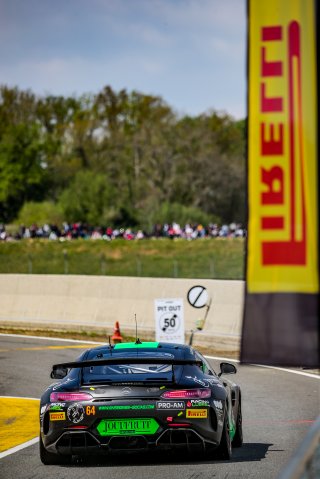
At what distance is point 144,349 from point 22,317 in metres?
26.0

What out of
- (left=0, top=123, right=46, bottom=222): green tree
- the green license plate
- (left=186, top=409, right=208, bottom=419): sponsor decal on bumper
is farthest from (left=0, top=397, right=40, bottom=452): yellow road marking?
(left=0, top=123, right=46, bottom=222): green tree

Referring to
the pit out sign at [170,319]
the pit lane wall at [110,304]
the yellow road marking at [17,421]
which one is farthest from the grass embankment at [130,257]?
the yellow road marking at [17,421]

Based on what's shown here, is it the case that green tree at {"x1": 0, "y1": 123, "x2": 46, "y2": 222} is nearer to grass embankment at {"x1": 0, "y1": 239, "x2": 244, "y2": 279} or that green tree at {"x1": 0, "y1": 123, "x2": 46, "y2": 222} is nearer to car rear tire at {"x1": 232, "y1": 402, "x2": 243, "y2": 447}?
grass embankment at {"x1": 0, "y1": 239, "x2": 244, "y2": 279}

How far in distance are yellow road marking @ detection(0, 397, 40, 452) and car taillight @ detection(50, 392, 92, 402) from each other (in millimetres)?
2062

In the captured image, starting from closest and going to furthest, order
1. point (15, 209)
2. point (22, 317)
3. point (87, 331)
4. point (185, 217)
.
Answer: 1. point (87, 331)
2. point (22, 317)
3. point (185, 217)
4. point (15, 209)

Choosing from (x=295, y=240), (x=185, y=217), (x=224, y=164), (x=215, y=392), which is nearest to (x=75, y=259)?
(x=185, y=217)

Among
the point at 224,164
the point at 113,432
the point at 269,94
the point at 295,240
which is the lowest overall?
the point at 113,432

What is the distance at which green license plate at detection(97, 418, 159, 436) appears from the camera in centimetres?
1168

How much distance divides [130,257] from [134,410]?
47560mm

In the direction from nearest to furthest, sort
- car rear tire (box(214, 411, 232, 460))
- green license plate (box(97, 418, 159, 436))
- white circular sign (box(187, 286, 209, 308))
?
green license plate (box(97, 418, 159, 436))
car rear tire (box(214, 411, 232, 460))
white circular sign (box(187, 286, 209, 308))

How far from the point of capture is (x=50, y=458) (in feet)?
40.2

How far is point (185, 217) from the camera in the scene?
3538 inches

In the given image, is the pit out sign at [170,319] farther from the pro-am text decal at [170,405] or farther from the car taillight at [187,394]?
the pro-am text decal at [170,405]

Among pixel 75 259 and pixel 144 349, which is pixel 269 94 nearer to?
pixel 144 349
